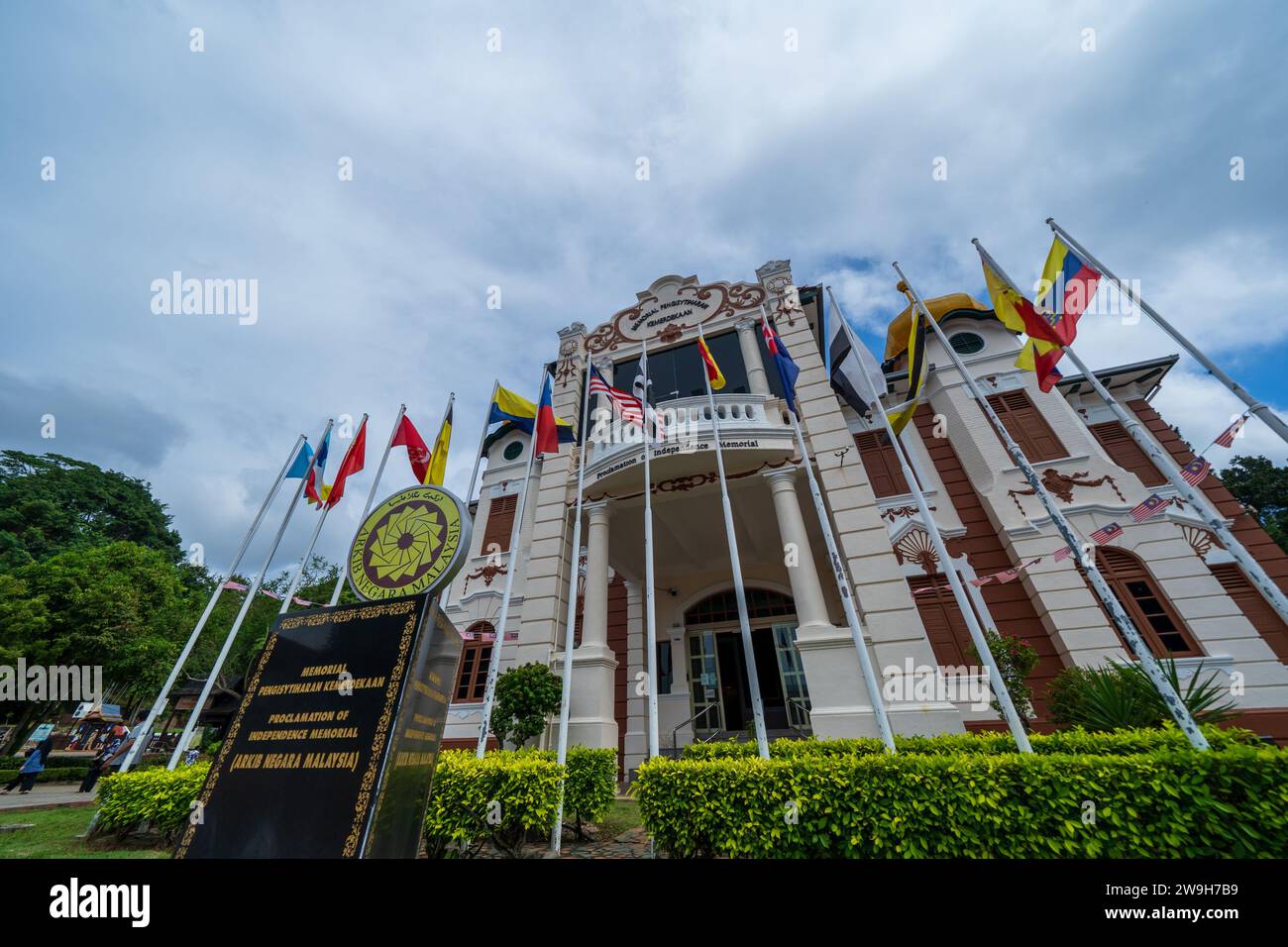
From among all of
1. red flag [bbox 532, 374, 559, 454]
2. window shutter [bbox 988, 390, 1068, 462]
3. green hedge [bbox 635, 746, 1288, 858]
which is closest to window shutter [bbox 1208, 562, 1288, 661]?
window shutter [bbox 988, 390, 1068, 462]

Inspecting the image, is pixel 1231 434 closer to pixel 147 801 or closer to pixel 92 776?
pixel 147 801

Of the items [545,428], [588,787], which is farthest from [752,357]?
[588,787]

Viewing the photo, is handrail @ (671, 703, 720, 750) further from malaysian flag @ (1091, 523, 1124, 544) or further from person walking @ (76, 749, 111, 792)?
person walking @ (76, 749, 111, 792)

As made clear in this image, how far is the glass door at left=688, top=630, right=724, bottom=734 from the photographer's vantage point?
43.0 feet

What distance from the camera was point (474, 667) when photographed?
12.9 meters

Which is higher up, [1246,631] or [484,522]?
[484,522]

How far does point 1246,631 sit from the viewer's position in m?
8.91

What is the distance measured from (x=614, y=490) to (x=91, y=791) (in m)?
18.9

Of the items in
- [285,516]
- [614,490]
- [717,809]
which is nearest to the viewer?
[717,809]

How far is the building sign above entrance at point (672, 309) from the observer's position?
48.3ft

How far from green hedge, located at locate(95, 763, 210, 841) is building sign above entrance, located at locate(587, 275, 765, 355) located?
13.1 metres

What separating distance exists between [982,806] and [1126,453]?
12501 millimetres
